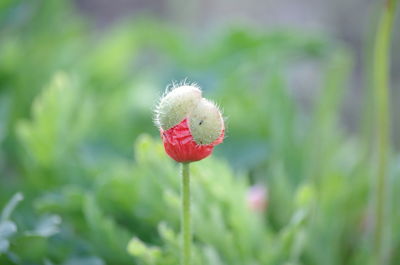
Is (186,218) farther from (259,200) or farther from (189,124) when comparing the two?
(259,200)

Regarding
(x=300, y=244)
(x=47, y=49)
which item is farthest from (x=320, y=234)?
(x=47, y=49)

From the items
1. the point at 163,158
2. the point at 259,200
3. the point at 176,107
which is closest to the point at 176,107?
the point at 176,107

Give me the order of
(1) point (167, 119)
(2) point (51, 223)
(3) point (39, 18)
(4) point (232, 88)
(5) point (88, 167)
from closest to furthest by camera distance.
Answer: (1) point (167, 119), (2) point (51, 223), (5) point (88, 167), (4) point (232, 88), (3) point (39, 18)

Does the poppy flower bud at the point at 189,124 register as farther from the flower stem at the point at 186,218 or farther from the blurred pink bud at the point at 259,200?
the blurred pink bud at the point at 259,200

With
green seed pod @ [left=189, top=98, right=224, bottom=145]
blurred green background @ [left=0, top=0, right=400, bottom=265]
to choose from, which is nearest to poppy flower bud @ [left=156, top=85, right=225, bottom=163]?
green seed pod @ [left=189, top=98, right=224, bottom=145]

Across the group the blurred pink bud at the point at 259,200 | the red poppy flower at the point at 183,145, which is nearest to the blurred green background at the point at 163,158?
the blurred pink bud at the point at 259,200

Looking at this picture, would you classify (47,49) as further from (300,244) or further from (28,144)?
(300,244)

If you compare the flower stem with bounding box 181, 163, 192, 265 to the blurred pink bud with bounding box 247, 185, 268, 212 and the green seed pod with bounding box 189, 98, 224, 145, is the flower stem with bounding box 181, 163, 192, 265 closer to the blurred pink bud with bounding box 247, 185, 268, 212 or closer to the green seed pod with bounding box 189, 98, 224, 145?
the green seed pod with bounding box 189, 98, 224, 145
